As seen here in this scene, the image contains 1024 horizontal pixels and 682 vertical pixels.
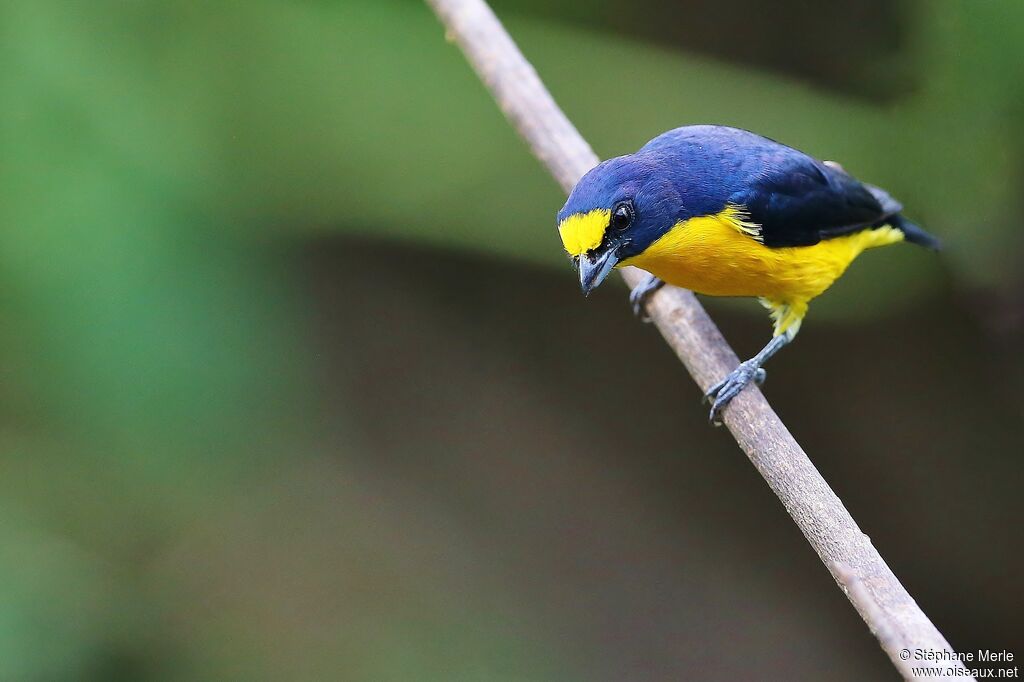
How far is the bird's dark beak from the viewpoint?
8.74 feet

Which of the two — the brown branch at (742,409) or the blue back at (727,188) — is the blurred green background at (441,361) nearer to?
the blue back at (727,188)

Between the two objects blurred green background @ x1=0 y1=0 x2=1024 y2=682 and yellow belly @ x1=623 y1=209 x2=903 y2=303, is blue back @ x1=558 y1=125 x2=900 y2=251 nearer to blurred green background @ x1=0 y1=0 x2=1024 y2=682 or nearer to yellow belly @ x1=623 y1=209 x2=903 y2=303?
yellow belly @ x1=623 y1=209 x2=903 y2=303

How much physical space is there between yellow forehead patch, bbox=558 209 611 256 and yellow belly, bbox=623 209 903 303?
17 centimetres

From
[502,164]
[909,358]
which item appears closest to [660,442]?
[909,358]

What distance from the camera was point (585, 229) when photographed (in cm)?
263

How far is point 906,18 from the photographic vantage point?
14.1ft

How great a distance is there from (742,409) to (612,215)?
2.05 feet

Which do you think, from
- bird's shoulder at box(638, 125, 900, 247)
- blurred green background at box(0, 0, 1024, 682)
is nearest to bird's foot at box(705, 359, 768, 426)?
bird's shoulder at box(638, 125, 900, 247)

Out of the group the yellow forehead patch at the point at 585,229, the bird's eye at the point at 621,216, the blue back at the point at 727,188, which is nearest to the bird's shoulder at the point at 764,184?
the blue back at the point at 727,188

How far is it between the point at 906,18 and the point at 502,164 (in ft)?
5.70

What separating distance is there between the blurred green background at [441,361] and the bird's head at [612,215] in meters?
1.64

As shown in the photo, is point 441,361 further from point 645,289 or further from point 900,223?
point 900,223

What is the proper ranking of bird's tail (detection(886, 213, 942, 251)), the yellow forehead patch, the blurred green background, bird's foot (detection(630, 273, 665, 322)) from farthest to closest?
the blurred green background < bird's tail (detection(886, 213, 942, 251)) < bird's foot (detection(630, 273, 665, 322)) < the yellow forehead patch

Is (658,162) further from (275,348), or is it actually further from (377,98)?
(275,348)
